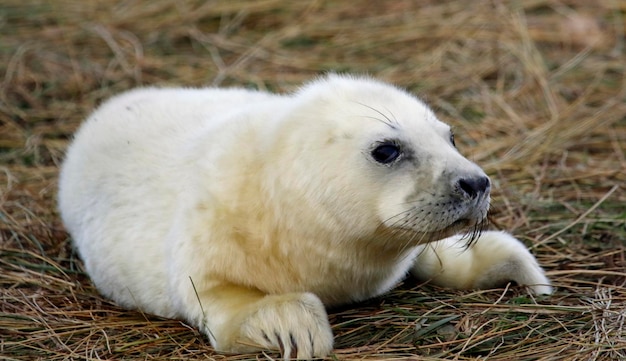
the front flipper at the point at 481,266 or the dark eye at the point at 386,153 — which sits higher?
the dark eye at the point at 386,153

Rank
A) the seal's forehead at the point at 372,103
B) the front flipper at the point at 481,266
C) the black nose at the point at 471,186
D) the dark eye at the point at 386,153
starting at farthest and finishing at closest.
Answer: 1. the front flipper at the point at 481,266
2. the seal's forehead at the point at 372,103
3. the dark eye at the point at 386,153
4. the black nose at the point at 471,186

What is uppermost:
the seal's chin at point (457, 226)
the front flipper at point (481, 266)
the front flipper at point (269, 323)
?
the seal's chin at point (457, 226)

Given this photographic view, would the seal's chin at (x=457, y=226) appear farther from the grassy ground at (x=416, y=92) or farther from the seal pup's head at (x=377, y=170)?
the grassy ground at (x=416, y=92)

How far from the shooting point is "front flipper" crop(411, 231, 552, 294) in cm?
452

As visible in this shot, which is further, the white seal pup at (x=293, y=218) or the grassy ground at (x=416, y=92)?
the grassy ground at (x=416, y=92)

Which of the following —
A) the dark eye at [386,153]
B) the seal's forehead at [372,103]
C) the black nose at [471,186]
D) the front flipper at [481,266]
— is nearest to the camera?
the black nose at [471,186]

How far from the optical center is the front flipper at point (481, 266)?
4.52 m

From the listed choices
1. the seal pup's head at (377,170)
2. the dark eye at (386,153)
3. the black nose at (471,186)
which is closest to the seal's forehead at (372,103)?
the seal pup's head at (377,170)

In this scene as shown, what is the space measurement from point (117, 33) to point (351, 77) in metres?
4.01

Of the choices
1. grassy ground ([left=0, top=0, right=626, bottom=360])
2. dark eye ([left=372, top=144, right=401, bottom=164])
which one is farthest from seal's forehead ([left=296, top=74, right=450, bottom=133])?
grassy ground ([left=0, top=0, right=626, bottom=360])

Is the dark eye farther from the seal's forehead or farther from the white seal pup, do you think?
the seal's forehead

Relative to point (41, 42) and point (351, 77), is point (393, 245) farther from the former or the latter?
point (41, 42)

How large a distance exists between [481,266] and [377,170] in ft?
3.17

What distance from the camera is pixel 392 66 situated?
24.7 feet
